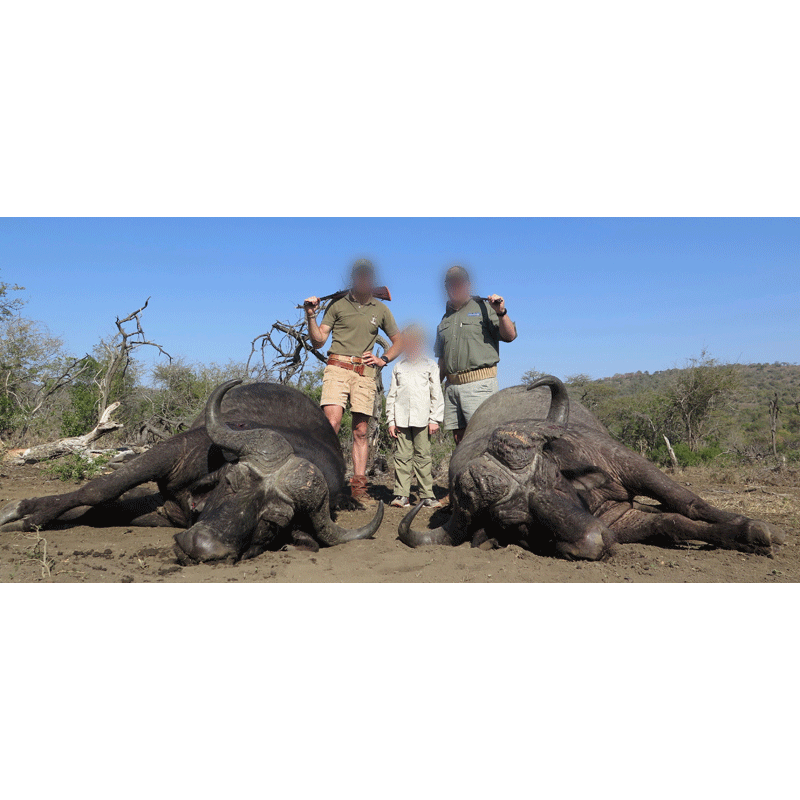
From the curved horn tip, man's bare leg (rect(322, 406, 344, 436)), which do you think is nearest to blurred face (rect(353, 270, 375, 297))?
man's bare leg (rect(322, 406, 344, 436))

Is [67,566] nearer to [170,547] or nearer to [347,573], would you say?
[170,547]

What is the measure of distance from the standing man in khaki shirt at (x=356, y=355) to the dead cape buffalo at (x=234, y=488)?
90 cm

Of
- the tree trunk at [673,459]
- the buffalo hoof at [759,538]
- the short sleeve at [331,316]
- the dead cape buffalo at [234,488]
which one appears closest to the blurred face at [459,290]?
the short sleeve at [331,316]

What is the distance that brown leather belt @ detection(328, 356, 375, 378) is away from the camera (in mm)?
7598

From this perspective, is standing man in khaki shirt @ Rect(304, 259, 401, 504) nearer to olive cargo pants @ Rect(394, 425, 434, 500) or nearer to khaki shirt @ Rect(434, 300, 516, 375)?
olive cargo pants @ Rect(394, 425, 434, 500)

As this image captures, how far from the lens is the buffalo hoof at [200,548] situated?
4.16 meters

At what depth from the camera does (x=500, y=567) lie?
4305 millimetres

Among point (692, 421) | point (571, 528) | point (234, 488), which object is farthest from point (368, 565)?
point (692, 421)

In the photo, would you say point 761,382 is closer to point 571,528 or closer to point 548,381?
point 548,381

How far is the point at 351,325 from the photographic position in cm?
764

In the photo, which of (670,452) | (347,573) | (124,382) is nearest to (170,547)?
(347,573)

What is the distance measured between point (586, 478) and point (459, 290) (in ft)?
10.8

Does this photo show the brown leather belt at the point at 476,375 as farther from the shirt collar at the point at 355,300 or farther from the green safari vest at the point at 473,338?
the shirt collar at the point at 355,300

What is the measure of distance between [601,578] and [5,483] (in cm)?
747
